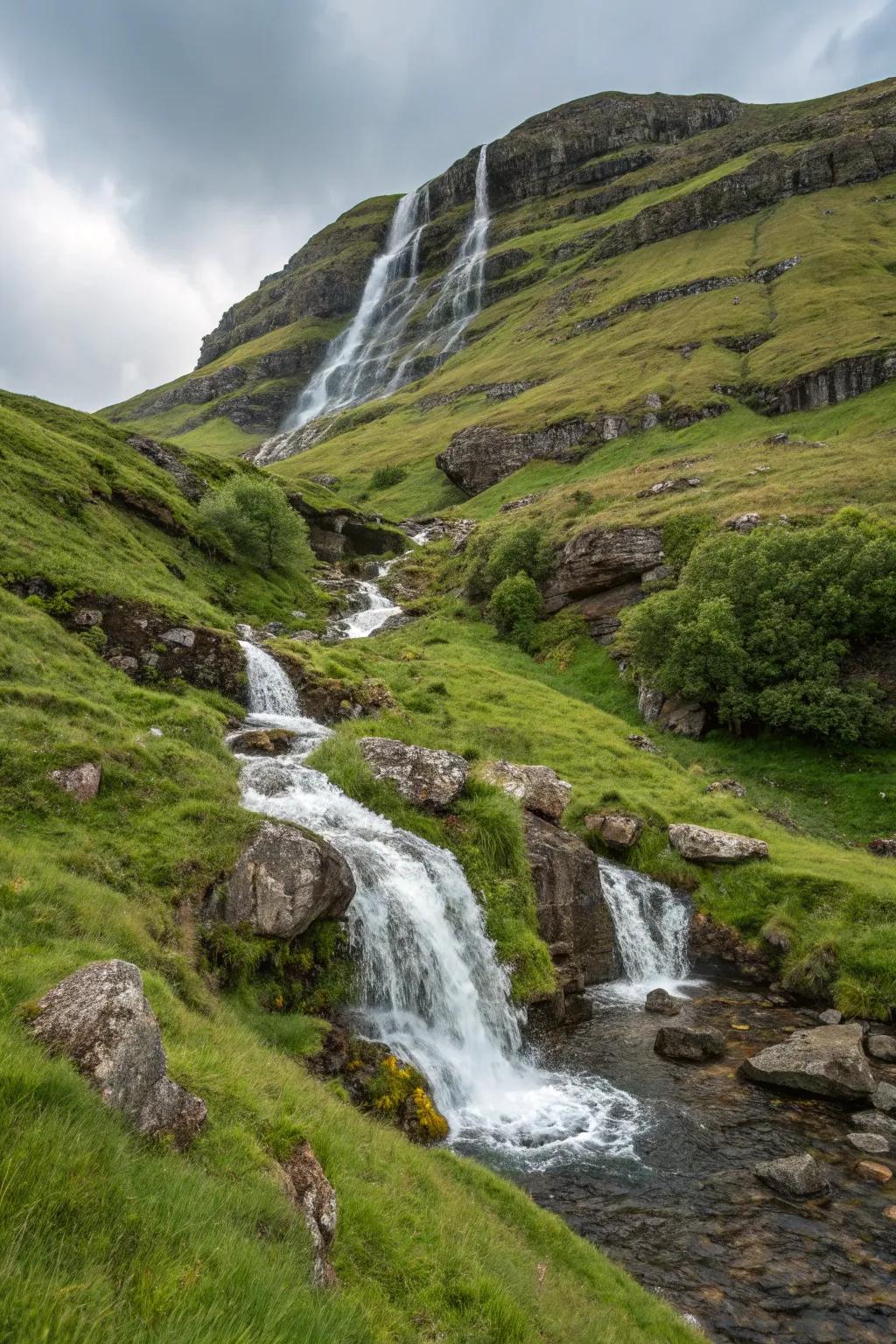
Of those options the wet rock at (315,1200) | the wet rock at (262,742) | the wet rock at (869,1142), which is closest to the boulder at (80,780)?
the wet rock at (262,742)

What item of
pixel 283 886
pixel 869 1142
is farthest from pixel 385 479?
pixel 869 1142

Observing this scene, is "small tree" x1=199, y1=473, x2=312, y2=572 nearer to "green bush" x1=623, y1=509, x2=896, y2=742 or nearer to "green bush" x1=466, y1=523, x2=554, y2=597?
"green bush" x1=466, y1=523, x2=554, y2=597

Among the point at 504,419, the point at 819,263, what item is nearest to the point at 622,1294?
the point at 504,419

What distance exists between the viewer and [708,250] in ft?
491

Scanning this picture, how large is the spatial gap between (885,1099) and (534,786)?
12.3 m

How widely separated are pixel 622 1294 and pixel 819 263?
156 metres

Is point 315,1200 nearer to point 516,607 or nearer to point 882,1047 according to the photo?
point 882,1047

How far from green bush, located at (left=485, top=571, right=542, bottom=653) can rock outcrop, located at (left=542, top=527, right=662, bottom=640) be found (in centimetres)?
173

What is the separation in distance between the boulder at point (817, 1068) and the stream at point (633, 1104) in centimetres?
32

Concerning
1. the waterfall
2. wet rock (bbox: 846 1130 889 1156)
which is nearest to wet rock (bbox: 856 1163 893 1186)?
wet rock (bbox: 846 1130 889 1156)

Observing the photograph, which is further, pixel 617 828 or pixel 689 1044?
pixel 617 828

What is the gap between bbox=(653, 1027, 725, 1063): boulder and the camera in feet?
50.7

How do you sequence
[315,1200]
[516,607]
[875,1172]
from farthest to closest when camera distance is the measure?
[516,607] < [875,1172] < [315,1200]

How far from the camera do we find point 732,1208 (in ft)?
Answer: 35.4
